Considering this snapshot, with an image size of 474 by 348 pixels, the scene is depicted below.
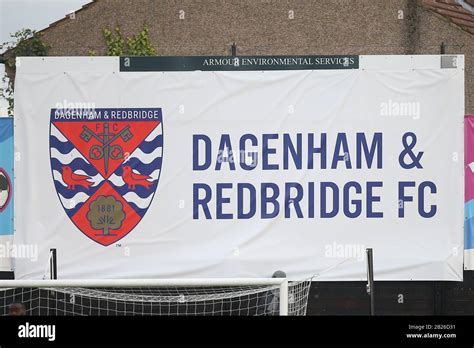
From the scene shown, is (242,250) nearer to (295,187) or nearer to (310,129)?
(295,187)

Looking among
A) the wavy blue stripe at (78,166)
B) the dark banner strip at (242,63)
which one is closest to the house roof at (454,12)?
the dark banner strip at (242,63)

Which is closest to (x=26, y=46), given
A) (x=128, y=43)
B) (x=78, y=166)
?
(x=128, y=43)

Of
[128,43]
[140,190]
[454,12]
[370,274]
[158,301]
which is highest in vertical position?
[454,12]

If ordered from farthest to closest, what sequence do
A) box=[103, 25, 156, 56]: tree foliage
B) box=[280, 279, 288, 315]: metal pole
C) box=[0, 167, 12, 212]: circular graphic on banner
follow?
box=[103, 25, 156, 56]: tree foliage, box=[0, 167, 12, 212]: circular graphic on banner, box=[280, 279, 288, 315]: metal pole

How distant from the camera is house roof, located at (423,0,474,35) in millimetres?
16219

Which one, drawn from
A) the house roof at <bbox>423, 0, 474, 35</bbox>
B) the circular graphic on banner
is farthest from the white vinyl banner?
the house roof at <bbox>423, 0, 474, 35</bbox>

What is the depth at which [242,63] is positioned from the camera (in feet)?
33.8

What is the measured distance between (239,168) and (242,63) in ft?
3.95

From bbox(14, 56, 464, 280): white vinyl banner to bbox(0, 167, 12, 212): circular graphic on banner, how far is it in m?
0.22

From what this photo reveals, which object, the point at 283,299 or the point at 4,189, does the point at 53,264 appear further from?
the point at 283,299

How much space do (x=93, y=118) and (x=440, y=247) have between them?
4.25 meters
